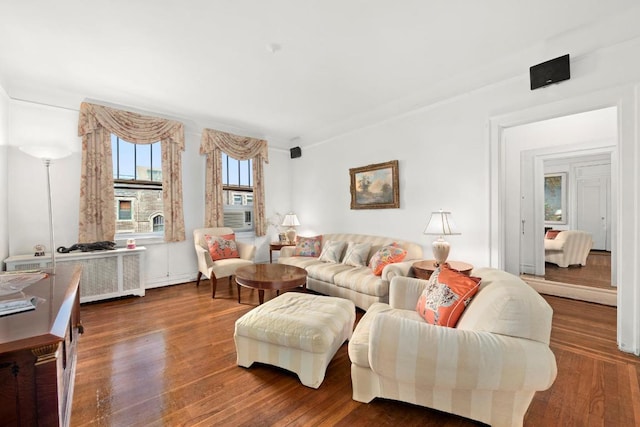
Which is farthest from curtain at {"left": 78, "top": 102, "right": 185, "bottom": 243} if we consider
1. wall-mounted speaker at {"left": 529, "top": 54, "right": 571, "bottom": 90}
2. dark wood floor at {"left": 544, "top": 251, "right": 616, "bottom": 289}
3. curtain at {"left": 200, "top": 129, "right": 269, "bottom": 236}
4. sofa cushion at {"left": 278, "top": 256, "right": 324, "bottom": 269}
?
dark wood floor at {"left": 544, "top": 251, "right": 616, "bottom": 289}

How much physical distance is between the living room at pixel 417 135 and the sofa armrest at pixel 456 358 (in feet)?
6.14

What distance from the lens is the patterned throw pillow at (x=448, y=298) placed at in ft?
5.61

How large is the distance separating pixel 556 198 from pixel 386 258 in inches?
198

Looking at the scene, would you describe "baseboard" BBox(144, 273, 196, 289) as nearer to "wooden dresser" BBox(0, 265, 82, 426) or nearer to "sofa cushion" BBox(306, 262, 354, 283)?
"sofa cushion" BBox(306, 262, 354, 283)

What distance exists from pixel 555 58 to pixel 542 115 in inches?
20.2

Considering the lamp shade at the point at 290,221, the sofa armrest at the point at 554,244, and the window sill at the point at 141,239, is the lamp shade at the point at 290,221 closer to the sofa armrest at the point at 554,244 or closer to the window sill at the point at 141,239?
the window sill at the point at 141,239

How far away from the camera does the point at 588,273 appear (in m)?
4.39

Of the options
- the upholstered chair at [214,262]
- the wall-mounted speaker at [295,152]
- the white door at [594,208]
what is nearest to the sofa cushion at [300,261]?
the upholstered chair at [214,262]

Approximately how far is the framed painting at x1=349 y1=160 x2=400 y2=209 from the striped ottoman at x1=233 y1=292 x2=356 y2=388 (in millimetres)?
2310

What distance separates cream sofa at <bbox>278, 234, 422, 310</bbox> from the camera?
10.0ft

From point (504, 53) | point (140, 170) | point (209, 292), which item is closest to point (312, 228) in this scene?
point (209, 292)

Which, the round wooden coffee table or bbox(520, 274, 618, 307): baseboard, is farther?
bbox(520, 274, 618, 307): baseboard

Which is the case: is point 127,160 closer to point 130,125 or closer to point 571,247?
point 130,125

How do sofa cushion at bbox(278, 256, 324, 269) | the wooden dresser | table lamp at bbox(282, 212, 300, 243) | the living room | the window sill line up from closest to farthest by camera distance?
the wooden dresser, the living room, sofa cushion at bbox(278, 256, 324, 269), the window sill, table lamp at bbox(282, 212, 300, 243)
